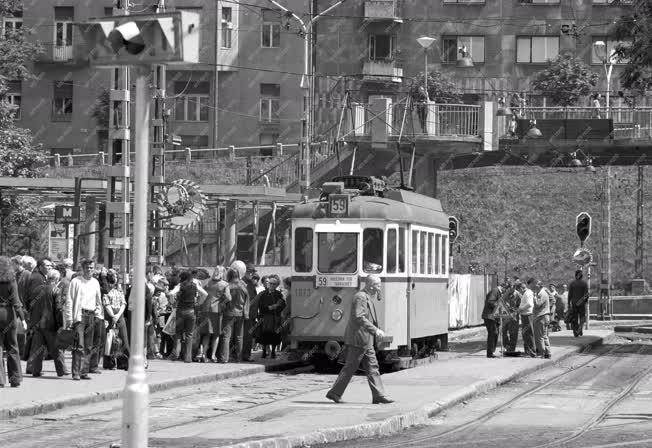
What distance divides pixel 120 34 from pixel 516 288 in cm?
1967

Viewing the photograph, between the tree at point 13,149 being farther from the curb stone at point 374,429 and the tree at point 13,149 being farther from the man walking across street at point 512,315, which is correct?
the curb stone at point 374,429

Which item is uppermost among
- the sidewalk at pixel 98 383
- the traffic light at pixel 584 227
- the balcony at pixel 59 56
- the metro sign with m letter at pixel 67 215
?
the balcony at pixel 59 56

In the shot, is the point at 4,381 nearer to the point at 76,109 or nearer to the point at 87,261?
the point at 87,261

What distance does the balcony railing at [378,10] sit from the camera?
73.9 meters

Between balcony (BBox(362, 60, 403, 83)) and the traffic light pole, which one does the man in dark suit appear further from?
balcony (BBox(362, 60, 403, 83))

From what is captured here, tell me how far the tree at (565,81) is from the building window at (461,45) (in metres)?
6.47

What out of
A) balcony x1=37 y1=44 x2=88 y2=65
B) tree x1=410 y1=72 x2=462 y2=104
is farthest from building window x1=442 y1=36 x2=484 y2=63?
balcony x1=37 y1=44 x2=88 y2=65

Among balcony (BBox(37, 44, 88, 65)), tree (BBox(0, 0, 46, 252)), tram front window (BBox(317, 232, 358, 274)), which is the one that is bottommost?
tram front window (BBox(317, 232, 358, 274))

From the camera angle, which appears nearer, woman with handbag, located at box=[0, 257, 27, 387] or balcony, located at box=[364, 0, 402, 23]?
woman with handbag, located at box=[0, 257, 27, 387]

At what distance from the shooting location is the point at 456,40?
75875mm

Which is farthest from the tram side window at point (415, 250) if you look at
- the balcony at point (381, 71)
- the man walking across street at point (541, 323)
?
the balcony at point (381, 71)

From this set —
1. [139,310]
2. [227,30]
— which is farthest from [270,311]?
[227,30]

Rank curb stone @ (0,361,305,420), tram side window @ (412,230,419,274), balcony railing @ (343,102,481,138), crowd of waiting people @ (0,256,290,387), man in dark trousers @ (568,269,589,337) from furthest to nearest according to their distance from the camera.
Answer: balcony railing @ (343,102,481,138)
man in dark trousers @ (568,269,589,337)
tram side window @ (412,230,419,274)
crowd of waiting people @ (0,256,290,387)
curb stone @ (0,361,305,420)

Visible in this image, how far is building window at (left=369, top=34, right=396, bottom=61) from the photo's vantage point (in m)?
74.6
